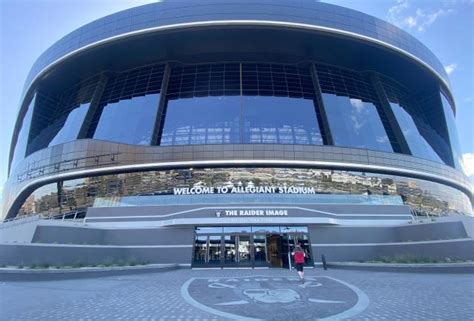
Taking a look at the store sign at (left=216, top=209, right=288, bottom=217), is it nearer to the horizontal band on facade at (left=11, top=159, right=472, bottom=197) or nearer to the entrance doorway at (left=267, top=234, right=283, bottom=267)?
the entrance doorway at (left=267, top=234, right=283, bottom=267)

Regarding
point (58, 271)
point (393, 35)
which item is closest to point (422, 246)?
point (58, 271)

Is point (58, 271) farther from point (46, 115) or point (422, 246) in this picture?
point (46, 115)

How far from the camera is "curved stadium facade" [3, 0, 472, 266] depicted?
76.2 ft

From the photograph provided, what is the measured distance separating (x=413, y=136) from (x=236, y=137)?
83.3 ft

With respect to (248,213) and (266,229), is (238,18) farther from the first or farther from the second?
(266,229)

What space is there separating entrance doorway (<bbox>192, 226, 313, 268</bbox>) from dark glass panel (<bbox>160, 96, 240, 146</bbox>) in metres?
13.5

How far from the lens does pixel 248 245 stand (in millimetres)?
22922

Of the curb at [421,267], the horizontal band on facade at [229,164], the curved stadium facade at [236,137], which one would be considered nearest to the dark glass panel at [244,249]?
the curved stadium facade at [236,137]

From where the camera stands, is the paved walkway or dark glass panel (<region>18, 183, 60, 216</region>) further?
dark glass panel (<region>18, 183, 60, 216</region>)

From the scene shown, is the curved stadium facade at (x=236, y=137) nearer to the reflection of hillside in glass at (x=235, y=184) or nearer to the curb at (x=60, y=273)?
the reflection of hillside in glass at (x=235, y=184)

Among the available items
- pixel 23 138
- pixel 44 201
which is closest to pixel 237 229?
pixel 44 201

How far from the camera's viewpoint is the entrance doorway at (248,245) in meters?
22.5

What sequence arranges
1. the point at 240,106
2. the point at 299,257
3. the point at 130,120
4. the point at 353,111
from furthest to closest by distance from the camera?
the point at 353,111 → the point at 130,120 → the point at 240,106 → the point at 299,257

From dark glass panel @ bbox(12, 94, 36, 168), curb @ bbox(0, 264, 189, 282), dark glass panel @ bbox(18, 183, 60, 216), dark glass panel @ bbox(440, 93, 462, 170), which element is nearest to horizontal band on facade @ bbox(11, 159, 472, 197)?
dark glass panel @ bbox(18, 183, 60, 216)
